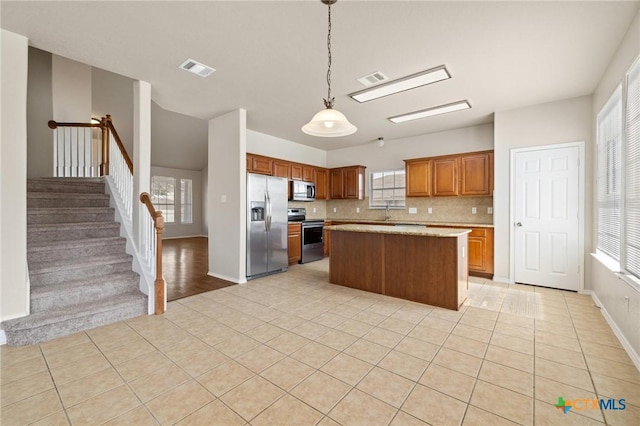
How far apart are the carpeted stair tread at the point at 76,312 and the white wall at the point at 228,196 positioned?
1.57 m

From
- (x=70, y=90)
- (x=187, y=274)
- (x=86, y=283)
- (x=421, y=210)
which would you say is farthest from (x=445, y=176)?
(x=70, y=90)

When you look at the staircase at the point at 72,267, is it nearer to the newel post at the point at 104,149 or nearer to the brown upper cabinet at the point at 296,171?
the newel post at the point at 104,149

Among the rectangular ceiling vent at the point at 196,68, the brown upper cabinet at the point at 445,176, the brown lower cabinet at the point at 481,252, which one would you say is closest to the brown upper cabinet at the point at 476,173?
the brown upper cabinet at the point at 445,176

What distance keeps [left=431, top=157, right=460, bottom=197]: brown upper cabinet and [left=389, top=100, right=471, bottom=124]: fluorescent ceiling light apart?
113 cm

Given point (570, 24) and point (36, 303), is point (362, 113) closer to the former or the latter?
point (570, 24)

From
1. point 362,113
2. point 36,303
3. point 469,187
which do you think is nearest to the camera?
point 36,303

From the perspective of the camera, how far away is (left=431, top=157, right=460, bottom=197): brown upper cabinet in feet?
17.6

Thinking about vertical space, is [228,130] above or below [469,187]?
above

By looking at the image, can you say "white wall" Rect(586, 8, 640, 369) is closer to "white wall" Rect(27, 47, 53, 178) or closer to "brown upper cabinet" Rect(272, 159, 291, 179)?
"brown upper cabinet" Rect(272, 159, 291, 179)

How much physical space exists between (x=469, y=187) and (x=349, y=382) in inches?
177

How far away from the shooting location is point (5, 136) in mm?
2551

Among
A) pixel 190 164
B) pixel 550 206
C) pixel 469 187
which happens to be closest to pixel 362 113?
pixel 469 187

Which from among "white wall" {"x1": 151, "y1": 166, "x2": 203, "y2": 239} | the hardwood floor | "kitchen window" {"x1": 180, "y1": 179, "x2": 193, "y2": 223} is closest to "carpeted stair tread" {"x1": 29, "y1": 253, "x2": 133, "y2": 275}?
the hardwood floor

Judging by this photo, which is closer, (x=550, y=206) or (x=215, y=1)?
(x=215, y=1)
